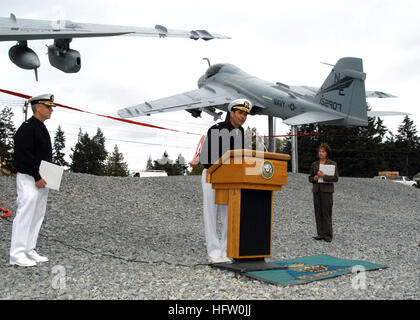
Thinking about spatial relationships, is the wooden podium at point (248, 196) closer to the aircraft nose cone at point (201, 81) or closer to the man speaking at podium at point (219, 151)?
the man speaking at podium at point (219, 151)

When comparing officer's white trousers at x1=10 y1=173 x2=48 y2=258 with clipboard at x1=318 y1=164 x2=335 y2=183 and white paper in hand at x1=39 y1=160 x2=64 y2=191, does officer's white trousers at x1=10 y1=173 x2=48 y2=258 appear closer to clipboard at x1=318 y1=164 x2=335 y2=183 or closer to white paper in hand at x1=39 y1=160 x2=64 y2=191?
white paper in hand at x1=39 y1=160 x2=64 y2=191

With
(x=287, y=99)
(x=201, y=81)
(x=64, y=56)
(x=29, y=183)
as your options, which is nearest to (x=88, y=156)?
(x=201, y=81)

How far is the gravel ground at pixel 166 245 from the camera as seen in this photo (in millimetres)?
3865

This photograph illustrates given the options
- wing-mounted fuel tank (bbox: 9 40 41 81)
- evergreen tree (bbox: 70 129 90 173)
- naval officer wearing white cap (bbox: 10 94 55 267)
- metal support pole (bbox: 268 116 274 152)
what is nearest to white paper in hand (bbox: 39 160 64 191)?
naval officer wearing white cap (bbox: 10 94 55 267)

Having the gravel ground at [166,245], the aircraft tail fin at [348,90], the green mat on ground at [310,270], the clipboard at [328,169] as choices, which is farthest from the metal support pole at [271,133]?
the green mat on ground at [310,270]

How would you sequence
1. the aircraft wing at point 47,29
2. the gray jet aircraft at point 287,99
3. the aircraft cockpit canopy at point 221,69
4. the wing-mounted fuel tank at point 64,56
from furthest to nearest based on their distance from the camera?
1. the aircraft cockpit canopy at point 221,69
2. the gray jet aircraft at point 287,99
3. the wing-mounted fuel tank at point 64,56
4. the aircraft wing at point 47,29

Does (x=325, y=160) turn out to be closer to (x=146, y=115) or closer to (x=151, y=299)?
(x=151, y=299)

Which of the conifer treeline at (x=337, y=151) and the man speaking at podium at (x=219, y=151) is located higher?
the conifer treeline at (x=337, y=151)

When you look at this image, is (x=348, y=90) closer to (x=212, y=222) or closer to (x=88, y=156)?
(x=212, y=222)

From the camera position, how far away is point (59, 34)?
416 centimetres

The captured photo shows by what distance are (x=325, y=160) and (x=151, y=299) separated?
17.6 feet

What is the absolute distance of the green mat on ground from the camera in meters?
4.25

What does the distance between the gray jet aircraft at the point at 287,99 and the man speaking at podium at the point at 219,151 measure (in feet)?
26.2

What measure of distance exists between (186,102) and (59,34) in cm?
1017
